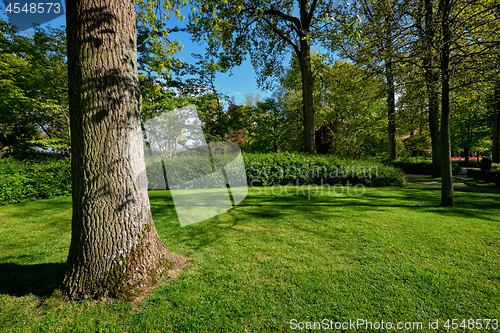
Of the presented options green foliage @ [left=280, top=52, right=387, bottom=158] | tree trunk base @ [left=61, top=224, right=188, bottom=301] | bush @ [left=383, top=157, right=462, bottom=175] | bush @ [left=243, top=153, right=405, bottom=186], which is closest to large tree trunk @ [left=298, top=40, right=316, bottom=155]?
bush @ [left=243, top=153, right=405, bottom=186]

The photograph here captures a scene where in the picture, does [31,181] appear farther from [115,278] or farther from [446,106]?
[446,106]

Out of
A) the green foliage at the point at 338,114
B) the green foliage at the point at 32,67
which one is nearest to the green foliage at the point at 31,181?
the green foliage at the point at 32,67

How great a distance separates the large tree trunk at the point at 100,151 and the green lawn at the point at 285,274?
30 cm

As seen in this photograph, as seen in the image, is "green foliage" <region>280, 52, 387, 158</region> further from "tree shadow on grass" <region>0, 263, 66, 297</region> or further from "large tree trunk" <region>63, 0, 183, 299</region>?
"tree shadow on grass" <region>0, 263, 66, 297</region>

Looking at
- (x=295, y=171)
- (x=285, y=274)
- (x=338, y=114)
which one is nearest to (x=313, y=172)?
(x=295, y=171)

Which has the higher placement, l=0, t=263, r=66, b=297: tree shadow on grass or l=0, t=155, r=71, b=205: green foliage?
l=0, t=155, r=71, b=205: green foliage

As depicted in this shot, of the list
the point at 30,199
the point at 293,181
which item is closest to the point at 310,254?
the point at 293,181

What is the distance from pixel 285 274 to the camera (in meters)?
2.92

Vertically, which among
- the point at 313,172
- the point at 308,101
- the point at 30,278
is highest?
the point at 308,101

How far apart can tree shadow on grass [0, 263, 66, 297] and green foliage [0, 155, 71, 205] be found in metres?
6.37

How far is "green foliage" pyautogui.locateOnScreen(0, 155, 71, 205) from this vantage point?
24.0 feet

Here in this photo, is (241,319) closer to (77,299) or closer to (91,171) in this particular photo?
(77,299)

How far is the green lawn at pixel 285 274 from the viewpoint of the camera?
2.14 m

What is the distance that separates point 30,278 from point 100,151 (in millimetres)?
2262
